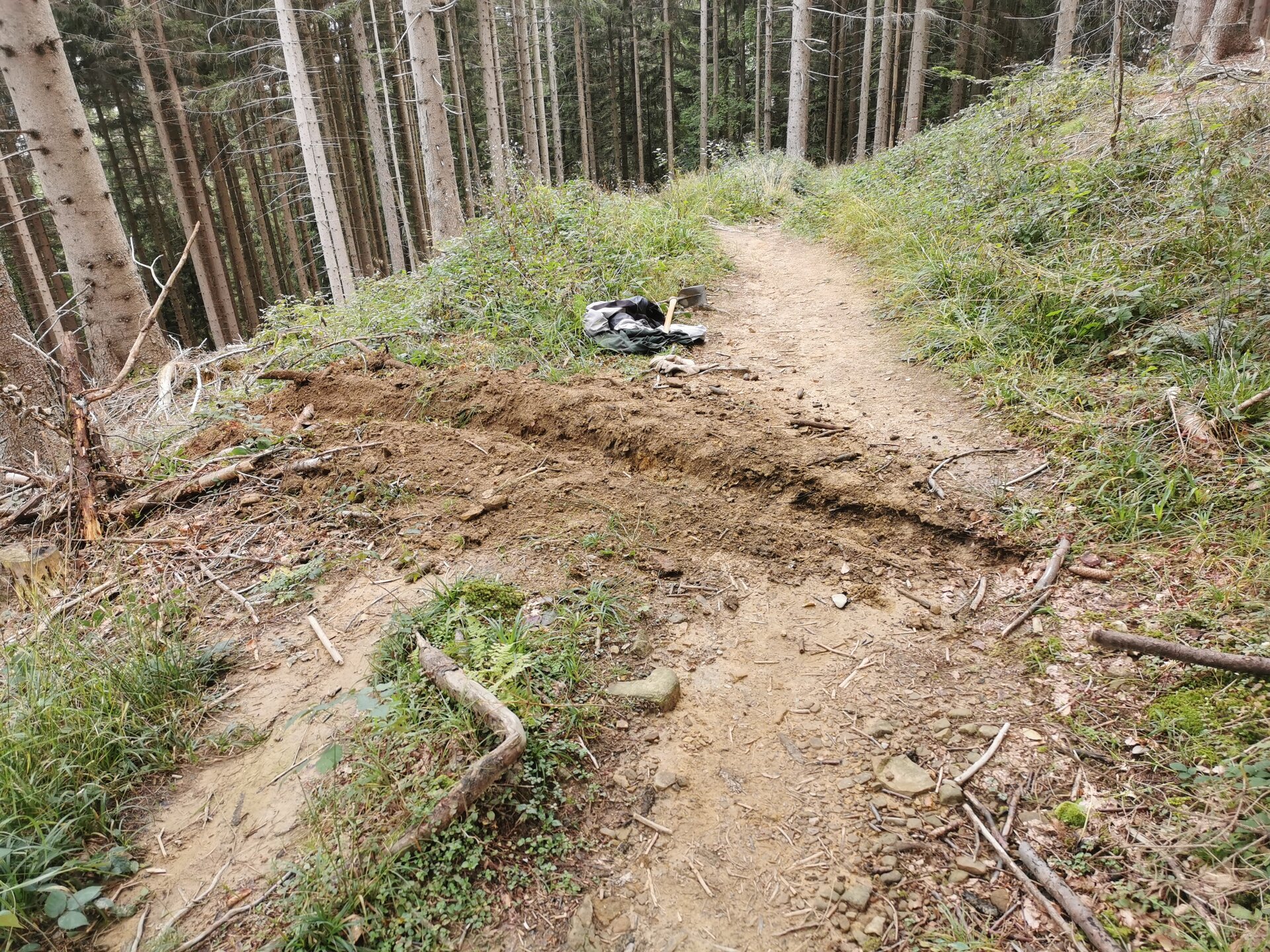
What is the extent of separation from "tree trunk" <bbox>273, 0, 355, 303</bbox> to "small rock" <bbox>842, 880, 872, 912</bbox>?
10140mm

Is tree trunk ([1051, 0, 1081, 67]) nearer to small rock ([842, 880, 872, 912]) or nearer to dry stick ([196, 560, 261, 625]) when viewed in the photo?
small rock ([842, 880, 872, 912])

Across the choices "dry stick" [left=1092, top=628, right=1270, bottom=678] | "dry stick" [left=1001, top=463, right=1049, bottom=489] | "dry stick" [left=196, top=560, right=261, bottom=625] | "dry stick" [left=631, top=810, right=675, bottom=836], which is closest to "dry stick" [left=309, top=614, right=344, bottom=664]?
"dry stick" [left=196, top=560, right=261, bottom=625]

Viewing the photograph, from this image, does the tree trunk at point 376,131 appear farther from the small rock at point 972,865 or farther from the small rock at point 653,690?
the small rock at point 972,865

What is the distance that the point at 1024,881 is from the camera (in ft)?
5.44

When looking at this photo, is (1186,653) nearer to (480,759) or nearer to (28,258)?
(480,759)

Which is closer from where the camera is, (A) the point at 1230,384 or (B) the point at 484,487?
(A) the point at 1230,384

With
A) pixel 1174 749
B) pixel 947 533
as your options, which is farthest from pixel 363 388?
pixel 1174 749

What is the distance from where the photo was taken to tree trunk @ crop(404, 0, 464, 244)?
7.68 m

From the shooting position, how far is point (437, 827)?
1.74 meters

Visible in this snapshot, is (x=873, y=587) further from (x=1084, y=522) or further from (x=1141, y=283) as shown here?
(x=1141, y=283)

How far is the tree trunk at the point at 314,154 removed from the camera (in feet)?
30.6

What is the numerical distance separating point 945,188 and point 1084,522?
5.55m

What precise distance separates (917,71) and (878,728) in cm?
1532

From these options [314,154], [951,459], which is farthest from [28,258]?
[951,459]
